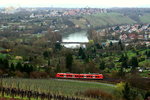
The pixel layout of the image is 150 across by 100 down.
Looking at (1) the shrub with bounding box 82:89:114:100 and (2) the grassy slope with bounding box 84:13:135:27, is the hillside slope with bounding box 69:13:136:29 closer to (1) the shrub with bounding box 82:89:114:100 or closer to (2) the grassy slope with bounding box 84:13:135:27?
(2) the grassy slope with bounding box 84:13:135:27

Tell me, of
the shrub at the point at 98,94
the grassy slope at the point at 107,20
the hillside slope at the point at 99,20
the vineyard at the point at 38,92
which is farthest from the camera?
the grassy slope at the point at 107,20

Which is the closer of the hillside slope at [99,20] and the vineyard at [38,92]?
the vineyard at [38,92]

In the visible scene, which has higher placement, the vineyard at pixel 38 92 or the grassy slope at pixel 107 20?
the vineyard at pixel 38 92

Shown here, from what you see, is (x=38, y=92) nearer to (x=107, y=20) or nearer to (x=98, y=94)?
(x=98, y=94)

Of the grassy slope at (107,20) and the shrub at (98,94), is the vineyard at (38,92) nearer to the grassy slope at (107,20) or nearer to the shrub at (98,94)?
the shrub at (98,94)

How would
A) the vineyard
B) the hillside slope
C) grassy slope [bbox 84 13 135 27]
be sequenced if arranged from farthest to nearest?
grassy slope [bbox 84 13 135 27], the hillside slope, the vineyard

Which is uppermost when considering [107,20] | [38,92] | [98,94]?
[38,92]

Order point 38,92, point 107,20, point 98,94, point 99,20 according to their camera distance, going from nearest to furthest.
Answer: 1. point 38,92
2. point 98,94
3. point 99,20
4. point 107,20

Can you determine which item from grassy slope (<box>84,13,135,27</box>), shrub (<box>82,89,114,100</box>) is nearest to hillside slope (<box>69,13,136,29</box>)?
grassy slope (<box>84,13,135,27</box>)

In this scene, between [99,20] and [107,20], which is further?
[107,20]

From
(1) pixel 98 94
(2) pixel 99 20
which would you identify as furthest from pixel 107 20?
(1) pixel 98 94

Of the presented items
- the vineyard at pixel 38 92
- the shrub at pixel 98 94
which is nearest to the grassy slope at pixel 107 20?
the vineyard at pixel 38 92
